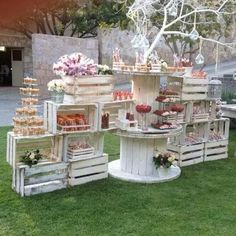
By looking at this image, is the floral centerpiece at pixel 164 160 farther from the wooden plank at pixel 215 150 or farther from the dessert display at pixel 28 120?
the dessert display at pixel 28 120

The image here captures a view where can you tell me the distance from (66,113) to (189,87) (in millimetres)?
1697

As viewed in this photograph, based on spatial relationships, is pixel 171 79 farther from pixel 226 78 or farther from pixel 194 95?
pixel 226 78

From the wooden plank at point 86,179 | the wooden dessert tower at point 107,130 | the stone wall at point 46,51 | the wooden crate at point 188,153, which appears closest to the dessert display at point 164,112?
the wooden dessert tower at point 107,130

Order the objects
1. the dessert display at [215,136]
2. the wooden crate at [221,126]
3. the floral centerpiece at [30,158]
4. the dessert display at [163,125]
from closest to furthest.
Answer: the floral centerpiece at [30,158], the dessert display at [163,125], the dessert display at [215,136], the wooden crate at [221,126]

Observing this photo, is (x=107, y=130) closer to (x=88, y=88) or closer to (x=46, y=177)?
(x=88, y=88)

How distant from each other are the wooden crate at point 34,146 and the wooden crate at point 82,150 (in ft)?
0.20

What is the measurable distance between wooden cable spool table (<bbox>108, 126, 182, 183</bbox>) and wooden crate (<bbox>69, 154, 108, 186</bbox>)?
211 millimetres

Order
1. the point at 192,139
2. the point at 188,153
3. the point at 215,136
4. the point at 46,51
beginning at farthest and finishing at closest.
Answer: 1. the point at 46,51
2. the point at 215,136
3. the point at 192,139
4. the point at 188,153

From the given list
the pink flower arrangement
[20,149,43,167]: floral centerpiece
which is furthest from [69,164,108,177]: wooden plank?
the pink flower arrangement

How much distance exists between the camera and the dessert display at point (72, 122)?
13.3 feet

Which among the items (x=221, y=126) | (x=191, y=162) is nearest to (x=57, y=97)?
(x=191, y=162)

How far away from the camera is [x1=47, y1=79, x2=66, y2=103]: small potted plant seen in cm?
391

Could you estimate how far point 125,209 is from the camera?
3.60 meters

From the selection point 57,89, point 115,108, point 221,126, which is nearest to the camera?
point 57,89
